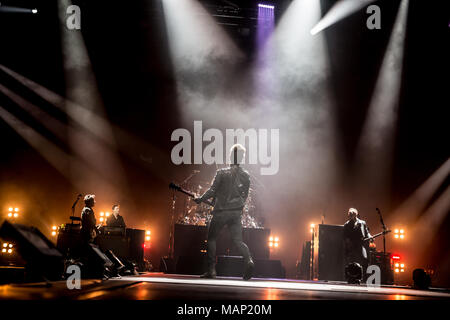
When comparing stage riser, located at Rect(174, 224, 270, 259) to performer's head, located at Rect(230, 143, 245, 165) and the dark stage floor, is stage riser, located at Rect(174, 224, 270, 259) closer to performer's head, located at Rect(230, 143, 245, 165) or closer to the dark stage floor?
performer's head, located at Rect(230, 143, 245, 165)

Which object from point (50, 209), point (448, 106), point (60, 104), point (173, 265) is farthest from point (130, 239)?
point (448, 106)

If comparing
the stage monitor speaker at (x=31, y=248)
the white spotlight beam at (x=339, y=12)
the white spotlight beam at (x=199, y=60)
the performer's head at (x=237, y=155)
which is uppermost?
the white spotlight beam at (x=339, y=12)

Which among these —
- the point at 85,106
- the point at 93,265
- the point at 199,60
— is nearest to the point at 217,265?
the point at 93,265

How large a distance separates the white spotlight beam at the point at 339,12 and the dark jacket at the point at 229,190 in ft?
27.8

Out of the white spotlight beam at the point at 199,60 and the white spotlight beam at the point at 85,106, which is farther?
the white spotlight beam at the point at 85,106

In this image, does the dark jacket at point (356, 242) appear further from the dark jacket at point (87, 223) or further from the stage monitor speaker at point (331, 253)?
the dark jacket at point (87, 223)

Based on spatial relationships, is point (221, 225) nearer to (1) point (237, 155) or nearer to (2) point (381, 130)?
(1) point (237, 155)

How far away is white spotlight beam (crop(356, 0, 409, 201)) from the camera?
13.3 meters

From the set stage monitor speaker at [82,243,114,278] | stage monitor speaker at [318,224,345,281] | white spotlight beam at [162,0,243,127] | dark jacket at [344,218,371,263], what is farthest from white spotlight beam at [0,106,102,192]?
stage monitor speaker at [82,243,114,278]

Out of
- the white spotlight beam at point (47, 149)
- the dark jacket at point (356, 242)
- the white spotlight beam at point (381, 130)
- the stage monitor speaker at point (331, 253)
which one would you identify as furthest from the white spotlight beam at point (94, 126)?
the dark jacket at point (356, 242)

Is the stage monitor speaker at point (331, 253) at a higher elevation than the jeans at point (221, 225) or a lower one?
lower

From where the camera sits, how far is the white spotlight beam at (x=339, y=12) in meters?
12.2

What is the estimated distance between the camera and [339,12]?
41.3 ft
